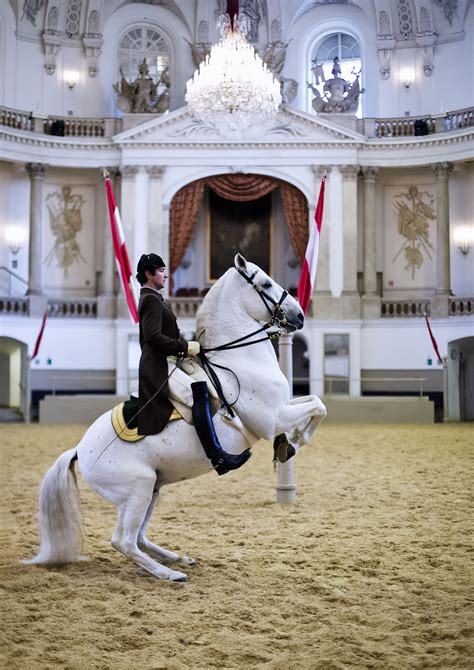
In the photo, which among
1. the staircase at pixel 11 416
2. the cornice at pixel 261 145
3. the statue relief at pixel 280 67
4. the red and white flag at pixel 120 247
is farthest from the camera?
the statue relief at pixel 280 67

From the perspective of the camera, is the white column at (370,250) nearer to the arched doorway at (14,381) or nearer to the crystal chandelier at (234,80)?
the crystal chandelier at (234,80)

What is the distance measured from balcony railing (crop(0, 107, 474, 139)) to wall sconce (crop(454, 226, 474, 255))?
281cm

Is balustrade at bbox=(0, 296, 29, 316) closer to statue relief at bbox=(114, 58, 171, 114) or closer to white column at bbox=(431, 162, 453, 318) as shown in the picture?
statue relief at bbox=(114, 58, 171, 114)

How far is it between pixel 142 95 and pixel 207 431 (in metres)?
19.7

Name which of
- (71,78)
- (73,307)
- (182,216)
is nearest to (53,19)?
(71,78)

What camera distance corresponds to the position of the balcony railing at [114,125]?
23094mm

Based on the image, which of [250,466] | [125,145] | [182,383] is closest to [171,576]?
[182,383]

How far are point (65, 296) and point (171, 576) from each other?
19642 mm

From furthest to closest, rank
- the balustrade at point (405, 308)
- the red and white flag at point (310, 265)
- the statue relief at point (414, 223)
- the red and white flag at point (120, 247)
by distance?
the statue relief at point (414, 223), the balustrade at point (405, 308), the red and white flag at point (120, 247), the red and white flag at point (310, 265)

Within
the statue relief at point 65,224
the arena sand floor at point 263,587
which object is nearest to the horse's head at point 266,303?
the arena sand floor at point 263,587

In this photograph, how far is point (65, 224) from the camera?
24531mm

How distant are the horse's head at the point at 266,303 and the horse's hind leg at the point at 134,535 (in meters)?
1.44

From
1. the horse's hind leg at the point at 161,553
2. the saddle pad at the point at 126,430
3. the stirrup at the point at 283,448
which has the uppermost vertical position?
the saddle pad at the point at 126,430

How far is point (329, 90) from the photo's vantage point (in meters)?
23.6
